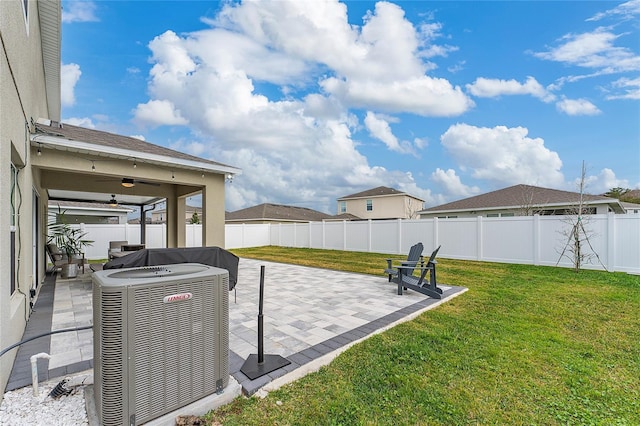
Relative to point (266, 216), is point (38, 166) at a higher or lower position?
higher

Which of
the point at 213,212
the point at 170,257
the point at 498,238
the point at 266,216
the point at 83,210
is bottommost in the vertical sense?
the point at 498,238

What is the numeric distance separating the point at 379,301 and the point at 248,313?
2.66m

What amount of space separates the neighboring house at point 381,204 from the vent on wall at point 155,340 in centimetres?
2892

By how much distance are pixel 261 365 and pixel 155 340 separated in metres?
1.41

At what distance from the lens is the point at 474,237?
1255 centimetres

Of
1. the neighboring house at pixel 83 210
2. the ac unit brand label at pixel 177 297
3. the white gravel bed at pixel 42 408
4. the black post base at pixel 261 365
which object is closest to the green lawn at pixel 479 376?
the black post base at pixel 261 365

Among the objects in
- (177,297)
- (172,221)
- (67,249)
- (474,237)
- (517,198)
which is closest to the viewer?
(177,297)

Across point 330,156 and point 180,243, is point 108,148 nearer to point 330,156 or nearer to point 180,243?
point 180,243

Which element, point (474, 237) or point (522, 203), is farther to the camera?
point (522, 203)

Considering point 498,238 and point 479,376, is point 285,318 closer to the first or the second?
point 479,376

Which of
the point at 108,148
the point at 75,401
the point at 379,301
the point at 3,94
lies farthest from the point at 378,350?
the point at 108,148

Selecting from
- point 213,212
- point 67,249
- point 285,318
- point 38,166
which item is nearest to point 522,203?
point 213,212

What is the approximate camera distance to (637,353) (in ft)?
11.7

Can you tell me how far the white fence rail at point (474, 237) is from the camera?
30.1ft
